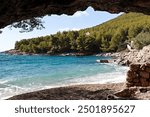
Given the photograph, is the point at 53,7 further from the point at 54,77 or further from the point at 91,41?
the point at 91,41

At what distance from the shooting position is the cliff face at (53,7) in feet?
30.2

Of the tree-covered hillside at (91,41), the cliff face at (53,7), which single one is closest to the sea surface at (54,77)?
the cliff face at (53,7)

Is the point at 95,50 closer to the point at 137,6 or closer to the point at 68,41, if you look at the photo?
the point at 68,41

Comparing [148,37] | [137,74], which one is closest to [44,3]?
[137,74]

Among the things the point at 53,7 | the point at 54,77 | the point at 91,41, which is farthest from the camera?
the point at 91,41

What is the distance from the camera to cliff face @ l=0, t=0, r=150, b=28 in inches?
362

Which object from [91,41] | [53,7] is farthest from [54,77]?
[91,41]

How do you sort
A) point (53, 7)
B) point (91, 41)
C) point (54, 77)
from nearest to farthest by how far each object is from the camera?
1. point (53, 7)
2. point (54, 77)
3. point (91, 41)

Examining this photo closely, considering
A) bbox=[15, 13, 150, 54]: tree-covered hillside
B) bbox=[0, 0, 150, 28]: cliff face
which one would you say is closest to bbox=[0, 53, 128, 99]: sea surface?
bbox=[0, 0, 150, 28]: cliff face

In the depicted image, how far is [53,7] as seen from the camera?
10312 mm

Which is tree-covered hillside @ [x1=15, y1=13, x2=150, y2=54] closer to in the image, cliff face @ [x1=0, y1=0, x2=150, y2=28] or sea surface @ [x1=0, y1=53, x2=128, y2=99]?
sea surface @ [x1=0, y1=53, x2=128, y2=99]

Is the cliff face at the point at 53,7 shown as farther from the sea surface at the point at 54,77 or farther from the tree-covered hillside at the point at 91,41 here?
the tree-covered hillside at the point at 91,41

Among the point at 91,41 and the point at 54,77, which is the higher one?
the point at 91,41

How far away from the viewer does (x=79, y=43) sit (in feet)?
384
